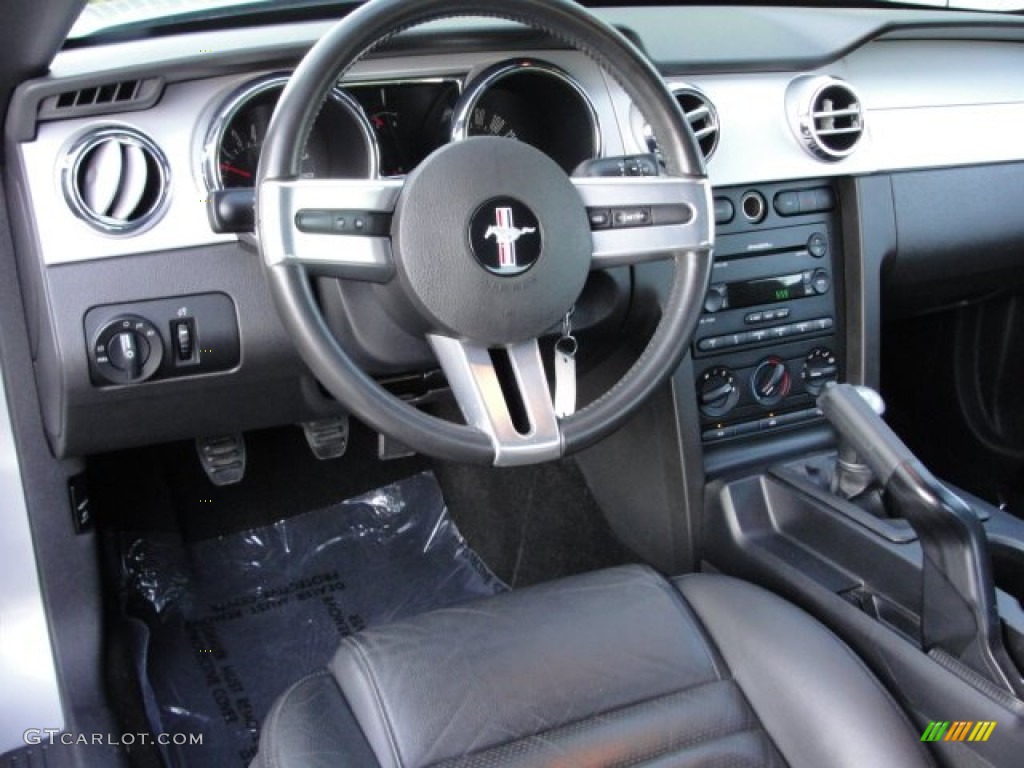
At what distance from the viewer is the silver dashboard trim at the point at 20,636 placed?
1471 mm

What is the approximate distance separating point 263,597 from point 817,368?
3.38 ft

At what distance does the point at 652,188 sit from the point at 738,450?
0.56 metres

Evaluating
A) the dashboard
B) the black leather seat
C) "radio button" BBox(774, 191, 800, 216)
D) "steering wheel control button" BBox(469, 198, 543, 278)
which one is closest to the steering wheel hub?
"steering wheel control button" BBox(469, 198, 543, 278)

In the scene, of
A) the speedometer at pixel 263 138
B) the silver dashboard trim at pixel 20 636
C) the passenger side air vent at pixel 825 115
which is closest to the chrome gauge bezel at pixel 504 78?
the speedometer at pixel 263 138

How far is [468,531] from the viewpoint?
79.7 inches

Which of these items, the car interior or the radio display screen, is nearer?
the car interior

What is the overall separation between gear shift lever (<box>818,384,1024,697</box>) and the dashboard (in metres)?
0.45

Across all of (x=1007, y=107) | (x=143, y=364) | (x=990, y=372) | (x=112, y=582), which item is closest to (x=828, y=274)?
(x=1007, y=107)

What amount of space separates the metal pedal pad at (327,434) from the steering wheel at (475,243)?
2.06 feet

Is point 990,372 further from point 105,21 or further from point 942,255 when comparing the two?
point 105,21

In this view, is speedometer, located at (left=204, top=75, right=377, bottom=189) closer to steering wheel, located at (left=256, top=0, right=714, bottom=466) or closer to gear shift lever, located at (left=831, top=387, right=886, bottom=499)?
steering wheel, located at (left=256, top=0, right=714, bottom=466)

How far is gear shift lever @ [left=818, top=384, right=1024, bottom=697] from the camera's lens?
1044mm

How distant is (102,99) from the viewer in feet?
3.90

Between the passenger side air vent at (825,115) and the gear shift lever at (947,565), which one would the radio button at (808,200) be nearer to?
the passenger side air vent at (825,115)
